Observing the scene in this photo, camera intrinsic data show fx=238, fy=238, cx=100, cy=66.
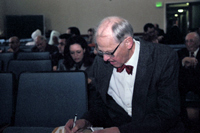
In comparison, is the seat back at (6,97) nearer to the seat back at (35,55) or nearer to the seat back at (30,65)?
the seat back at (30,65)

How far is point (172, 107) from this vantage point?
4.49ft

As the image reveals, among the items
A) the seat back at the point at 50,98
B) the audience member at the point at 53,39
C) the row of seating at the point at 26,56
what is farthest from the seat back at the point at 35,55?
the audience member at the point at 53,39

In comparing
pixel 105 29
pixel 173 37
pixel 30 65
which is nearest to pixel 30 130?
pixel 105 29

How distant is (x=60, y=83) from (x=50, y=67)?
1.09 metres

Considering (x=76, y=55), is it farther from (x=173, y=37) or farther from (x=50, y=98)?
(x=173, y=37)

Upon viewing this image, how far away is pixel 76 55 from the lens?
319 cm

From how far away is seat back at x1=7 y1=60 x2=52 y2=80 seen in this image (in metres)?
2.93

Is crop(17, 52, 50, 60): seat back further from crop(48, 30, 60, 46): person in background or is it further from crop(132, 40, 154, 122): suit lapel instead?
crop(48, 30, 60, 46): person in background

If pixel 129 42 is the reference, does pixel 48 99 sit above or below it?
below

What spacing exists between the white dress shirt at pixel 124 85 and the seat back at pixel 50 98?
32 centimetres

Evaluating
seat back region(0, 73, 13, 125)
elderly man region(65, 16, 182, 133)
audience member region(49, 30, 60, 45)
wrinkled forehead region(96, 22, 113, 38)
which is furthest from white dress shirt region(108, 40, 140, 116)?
audience member region(49, 30, 60, 45)

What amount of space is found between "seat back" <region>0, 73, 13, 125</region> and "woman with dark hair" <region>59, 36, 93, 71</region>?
3.99 ft

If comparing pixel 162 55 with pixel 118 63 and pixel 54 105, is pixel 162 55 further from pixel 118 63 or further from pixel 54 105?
pixel 54 105

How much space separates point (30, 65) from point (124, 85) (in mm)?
1810
